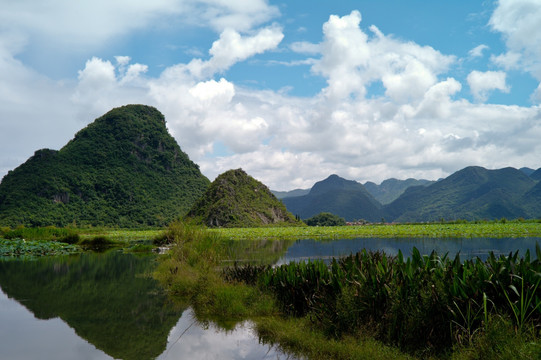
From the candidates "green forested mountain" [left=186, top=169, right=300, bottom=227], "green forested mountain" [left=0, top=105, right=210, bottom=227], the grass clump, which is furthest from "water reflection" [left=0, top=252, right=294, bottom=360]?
"green forested mountain" [left=0, top=105, right=210, bottom=227]

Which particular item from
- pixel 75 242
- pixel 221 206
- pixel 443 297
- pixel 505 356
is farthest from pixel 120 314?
pixel 221 206

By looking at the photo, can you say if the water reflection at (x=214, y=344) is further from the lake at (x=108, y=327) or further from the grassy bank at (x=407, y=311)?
the grassy bank at (x=407, y=311)

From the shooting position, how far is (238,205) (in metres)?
94.7

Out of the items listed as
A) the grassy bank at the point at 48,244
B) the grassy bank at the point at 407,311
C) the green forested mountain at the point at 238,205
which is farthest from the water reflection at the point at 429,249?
the green forested mountain at the point at 238,205

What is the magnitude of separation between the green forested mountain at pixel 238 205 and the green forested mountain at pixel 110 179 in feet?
62.4

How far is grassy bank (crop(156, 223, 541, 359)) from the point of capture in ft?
19.8

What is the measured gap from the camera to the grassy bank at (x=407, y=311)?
19.8ft

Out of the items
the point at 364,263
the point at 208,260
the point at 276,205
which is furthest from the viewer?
the point at 276,205

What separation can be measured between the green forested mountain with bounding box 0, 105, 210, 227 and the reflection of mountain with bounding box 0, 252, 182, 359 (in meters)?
76.4

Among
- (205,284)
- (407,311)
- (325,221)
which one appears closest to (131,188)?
(325,221)

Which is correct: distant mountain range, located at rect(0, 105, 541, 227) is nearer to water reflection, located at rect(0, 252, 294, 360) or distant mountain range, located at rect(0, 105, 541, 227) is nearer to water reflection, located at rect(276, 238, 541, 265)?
water reflection, located at rect(276, 238, 541, 265)

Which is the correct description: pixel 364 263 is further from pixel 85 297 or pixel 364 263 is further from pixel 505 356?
pixel 85 297

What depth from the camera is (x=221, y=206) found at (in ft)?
294

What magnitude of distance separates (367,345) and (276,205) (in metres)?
99.1
